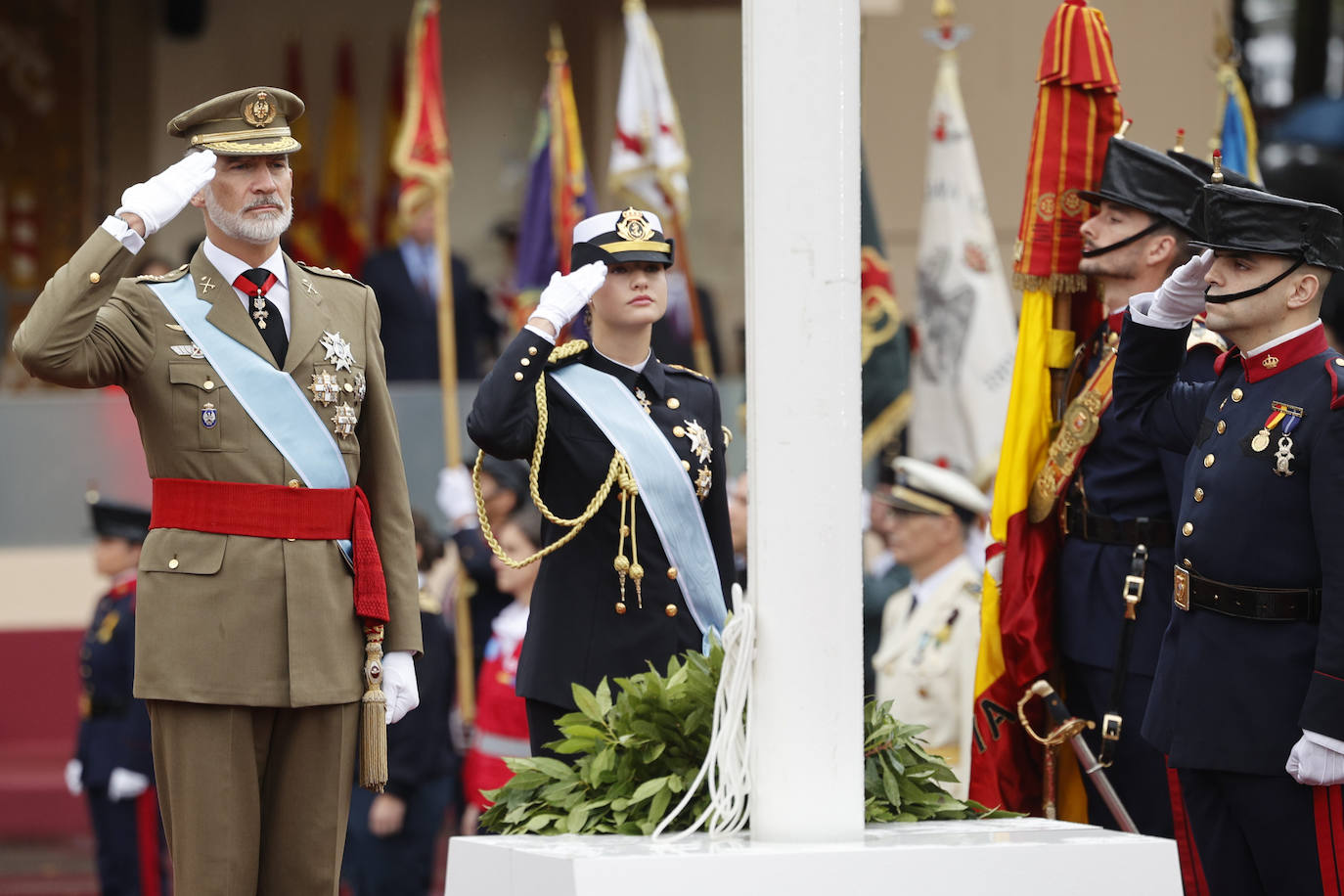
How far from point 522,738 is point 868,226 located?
13.0ft

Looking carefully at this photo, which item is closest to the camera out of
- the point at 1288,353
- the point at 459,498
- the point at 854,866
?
the point at 854,866

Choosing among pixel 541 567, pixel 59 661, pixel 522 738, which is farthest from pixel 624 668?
pixel 59 661

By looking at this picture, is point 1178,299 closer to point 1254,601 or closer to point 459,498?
point 1254,601

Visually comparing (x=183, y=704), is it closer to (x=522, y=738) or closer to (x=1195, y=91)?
(x=522, y=738)

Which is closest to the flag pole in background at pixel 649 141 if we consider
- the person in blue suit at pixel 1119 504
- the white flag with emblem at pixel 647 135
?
the white flag with emblem at pixel 647 135

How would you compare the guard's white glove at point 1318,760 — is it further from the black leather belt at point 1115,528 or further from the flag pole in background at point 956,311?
the flag pole in background at point 956,311

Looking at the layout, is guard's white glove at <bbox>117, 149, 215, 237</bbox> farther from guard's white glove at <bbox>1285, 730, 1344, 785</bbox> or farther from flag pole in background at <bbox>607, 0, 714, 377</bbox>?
flag pole in background at <bbox>607, 0, 714, 377</bbox>

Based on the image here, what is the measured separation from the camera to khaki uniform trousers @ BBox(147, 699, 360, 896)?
11.8 feet

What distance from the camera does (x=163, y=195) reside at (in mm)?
3535

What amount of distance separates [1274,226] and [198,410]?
209 cm

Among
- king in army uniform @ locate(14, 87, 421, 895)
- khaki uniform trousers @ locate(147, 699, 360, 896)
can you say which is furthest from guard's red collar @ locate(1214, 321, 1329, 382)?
khaki uniform trousers @ locate(147, 699, 360, 896)

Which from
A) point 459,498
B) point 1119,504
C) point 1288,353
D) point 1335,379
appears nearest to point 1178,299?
point 1288,353

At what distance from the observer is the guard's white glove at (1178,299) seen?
425 cm

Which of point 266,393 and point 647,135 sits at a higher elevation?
point 647,135
